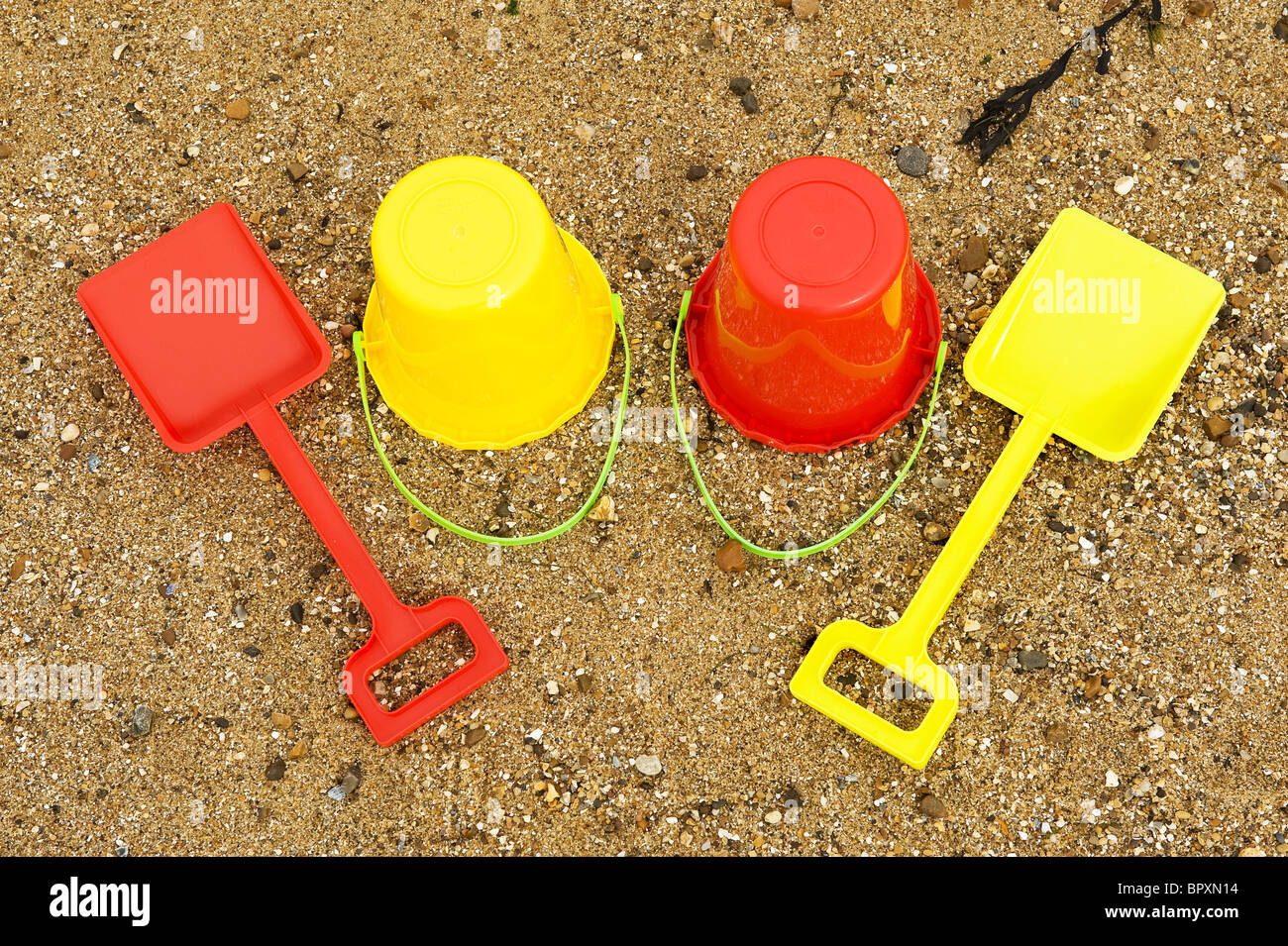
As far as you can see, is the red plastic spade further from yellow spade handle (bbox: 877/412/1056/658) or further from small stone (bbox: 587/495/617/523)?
yellow spade handle (bbox: 877/412/1056/658)

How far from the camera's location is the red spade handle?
1495mm

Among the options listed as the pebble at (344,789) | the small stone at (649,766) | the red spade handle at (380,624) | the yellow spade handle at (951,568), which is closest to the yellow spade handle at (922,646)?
the yellow spade handle at (951,568)

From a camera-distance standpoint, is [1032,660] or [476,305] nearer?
[476,305]

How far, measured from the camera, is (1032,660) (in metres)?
1.53

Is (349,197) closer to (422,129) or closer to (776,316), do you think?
(422,129)

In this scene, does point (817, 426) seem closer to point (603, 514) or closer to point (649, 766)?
point (603, 514)

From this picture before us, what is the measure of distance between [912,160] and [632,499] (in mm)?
681

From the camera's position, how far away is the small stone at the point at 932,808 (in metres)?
1.48

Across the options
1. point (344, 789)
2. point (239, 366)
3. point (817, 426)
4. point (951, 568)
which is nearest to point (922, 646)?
point (951, 568)

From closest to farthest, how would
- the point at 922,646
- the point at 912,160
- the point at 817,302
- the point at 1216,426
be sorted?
1. the point at 817,302
2. the point at 922,646
3. the point at 1216,426
4. the point at 912,160

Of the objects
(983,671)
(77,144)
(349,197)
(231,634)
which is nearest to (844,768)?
(983,671)

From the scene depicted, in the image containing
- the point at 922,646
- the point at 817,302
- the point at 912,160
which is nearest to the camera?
the point at 817,302

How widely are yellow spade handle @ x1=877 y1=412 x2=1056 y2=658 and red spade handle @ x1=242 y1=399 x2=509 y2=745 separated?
21.4 inches

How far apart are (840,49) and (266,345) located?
991mm
